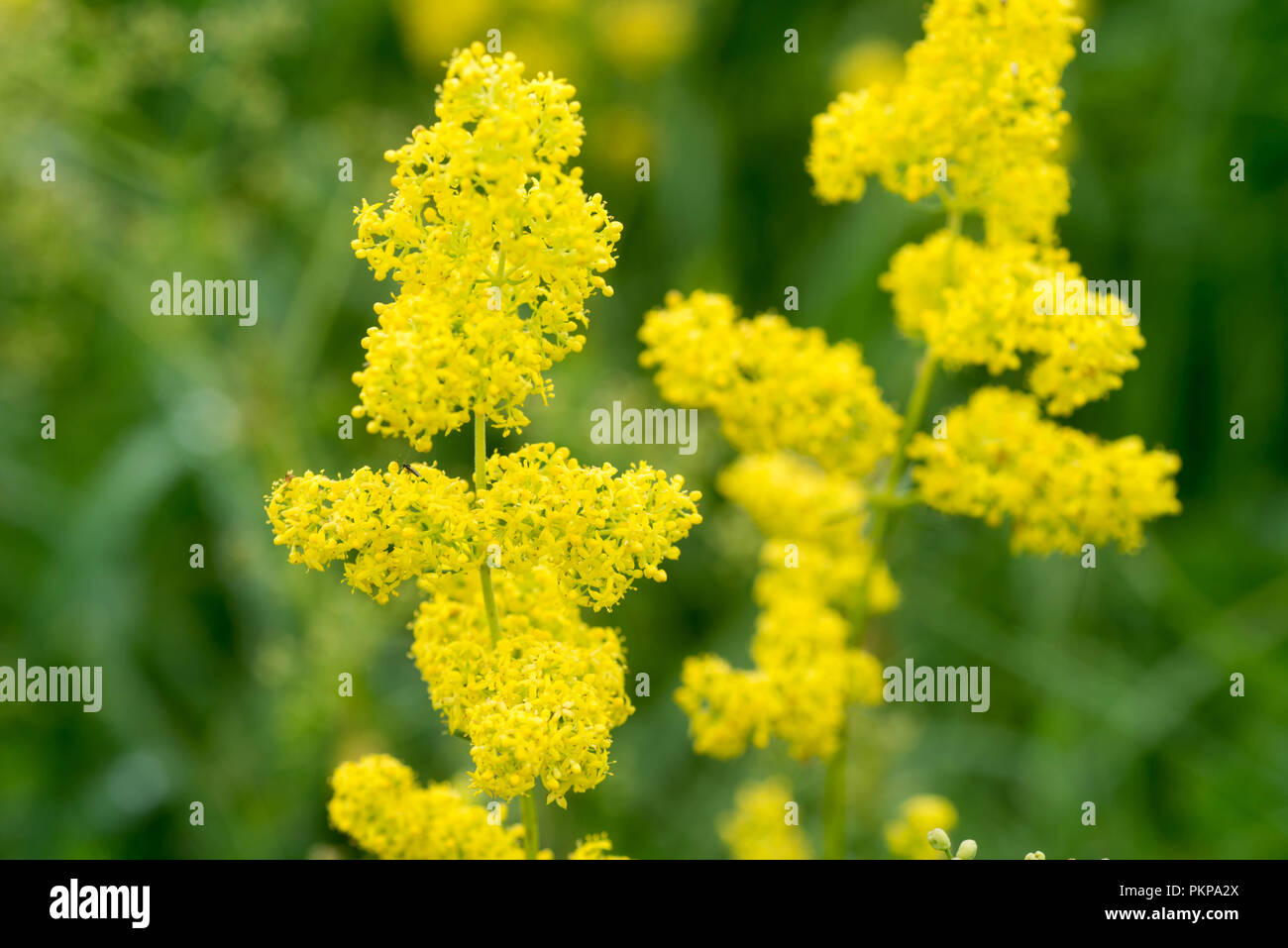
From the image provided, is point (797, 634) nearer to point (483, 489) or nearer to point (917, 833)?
point (917, 833)

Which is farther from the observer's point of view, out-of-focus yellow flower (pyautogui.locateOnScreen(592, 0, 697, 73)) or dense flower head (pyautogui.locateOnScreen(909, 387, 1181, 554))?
out-of-focus yellow flower (pyautogui.locateOnScreen(592, 0, 697, 73))

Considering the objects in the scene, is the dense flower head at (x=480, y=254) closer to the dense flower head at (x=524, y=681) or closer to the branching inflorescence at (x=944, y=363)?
the dense flower head at (x=524, y=681)

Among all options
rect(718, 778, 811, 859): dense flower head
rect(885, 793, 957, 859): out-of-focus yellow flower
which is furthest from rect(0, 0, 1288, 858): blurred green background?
rect(885, 793, 957, 859): out-of-focus yellow flower

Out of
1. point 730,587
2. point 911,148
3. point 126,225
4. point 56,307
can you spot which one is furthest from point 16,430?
point 911,148

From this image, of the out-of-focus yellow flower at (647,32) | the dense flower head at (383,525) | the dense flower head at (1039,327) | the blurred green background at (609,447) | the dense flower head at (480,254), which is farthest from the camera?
the out-of-focus yellow flower at (647,32)

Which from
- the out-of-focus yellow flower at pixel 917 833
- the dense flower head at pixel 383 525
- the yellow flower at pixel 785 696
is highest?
the dense flower head at pixel 383 525

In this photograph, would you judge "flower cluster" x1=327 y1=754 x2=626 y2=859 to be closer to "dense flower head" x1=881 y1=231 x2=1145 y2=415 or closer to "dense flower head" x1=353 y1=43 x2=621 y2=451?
"dense flower head" x1=353 y1=43 x2=621 y2=451

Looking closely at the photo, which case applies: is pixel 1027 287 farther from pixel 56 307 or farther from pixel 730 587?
pixel 56 307

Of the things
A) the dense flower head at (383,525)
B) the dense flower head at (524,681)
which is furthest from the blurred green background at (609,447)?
the dense flower head at (383,525)
